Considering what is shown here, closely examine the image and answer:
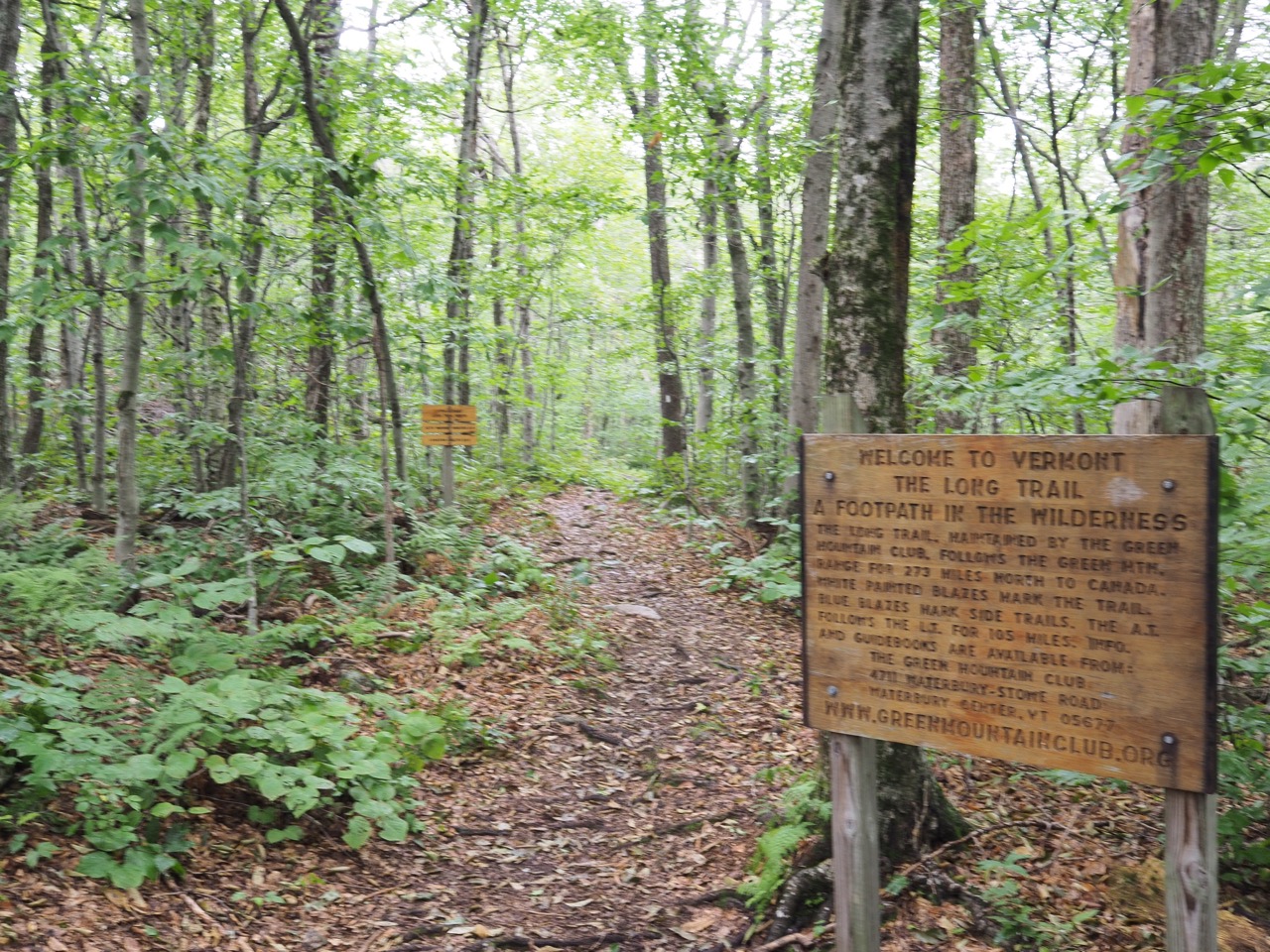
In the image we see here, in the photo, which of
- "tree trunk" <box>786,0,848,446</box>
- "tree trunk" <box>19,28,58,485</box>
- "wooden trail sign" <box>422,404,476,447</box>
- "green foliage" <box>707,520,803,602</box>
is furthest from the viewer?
"wooden trail sign" <box>422,404,476,447</box>

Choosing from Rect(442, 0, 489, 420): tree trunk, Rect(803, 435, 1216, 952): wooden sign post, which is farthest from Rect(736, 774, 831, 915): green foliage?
Rect(442, 0, 489, 420): tree trunk

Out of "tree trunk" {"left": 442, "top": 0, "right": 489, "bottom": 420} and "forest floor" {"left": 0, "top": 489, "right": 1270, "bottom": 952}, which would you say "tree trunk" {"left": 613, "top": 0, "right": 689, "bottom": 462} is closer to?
"tree trunk" {"left": 442, "top": 0, "right": 489, "bottom": 420}

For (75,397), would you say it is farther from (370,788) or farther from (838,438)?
(838,438)

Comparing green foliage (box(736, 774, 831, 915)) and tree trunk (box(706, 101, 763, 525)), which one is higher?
tree trunk (box(706, 101, 763, 525))

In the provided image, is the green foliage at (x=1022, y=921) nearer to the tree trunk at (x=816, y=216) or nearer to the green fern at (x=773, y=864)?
the green fern at (x=773, y=864)

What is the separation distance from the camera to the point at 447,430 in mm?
13031

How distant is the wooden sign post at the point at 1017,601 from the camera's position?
2.46 metres

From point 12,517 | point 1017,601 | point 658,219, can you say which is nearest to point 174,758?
point 12,517

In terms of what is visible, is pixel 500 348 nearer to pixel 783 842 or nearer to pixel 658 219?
pixel 658 219

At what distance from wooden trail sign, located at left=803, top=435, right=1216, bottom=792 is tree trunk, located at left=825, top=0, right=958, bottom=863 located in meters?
1.28

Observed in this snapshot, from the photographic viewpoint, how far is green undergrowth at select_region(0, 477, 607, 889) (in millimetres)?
4277

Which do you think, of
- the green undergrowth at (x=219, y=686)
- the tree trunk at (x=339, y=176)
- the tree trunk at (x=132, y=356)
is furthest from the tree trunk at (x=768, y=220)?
the tree trunk at (x=132, y=356)

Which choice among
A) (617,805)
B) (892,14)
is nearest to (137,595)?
(617,805)

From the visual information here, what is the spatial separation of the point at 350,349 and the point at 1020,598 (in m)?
9.00
